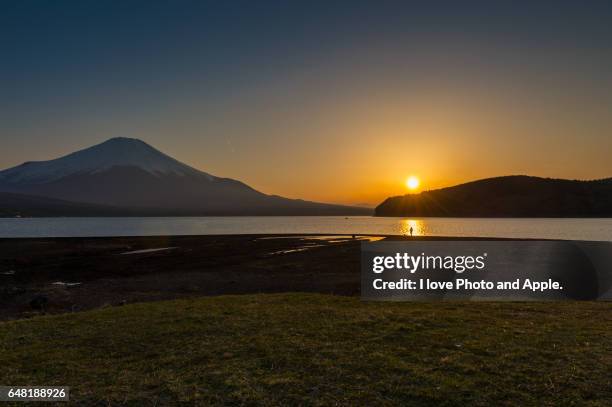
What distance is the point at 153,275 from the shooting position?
42.6 meters

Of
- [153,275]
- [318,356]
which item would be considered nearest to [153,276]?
[153,275]

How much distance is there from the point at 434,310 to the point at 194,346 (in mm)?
10355

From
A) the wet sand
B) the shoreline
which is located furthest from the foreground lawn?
the shoreline

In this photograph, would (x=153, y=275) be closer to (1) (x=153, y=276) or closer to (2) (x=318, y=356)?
(1) (x=153, y=276)

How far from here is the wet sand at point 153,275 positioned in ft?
101

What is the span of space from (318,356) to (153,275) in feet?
112

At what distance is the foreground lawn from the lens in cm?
945

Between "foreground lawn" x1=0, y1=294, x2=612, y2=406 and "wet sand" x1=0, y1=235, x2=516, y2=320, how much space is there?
12.8 m

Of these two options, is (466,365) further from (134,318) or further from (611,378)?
(134,318)

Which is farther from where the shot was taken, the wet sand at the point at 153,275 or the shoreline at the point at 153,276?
the wet sand at the point at 153,275

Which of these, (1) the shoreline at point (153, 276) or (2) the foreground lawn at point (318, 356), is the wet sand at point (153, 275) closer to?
(1) the shoreline at point (153, 276)

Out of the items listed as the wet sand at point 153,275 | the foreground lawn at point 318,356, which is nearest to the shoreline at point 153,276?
the wet sand at point 153,275

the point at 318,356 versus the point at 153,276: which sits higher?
the point at 318,356

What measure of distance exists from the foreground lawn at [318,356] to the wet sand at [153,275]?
41.9 ft
